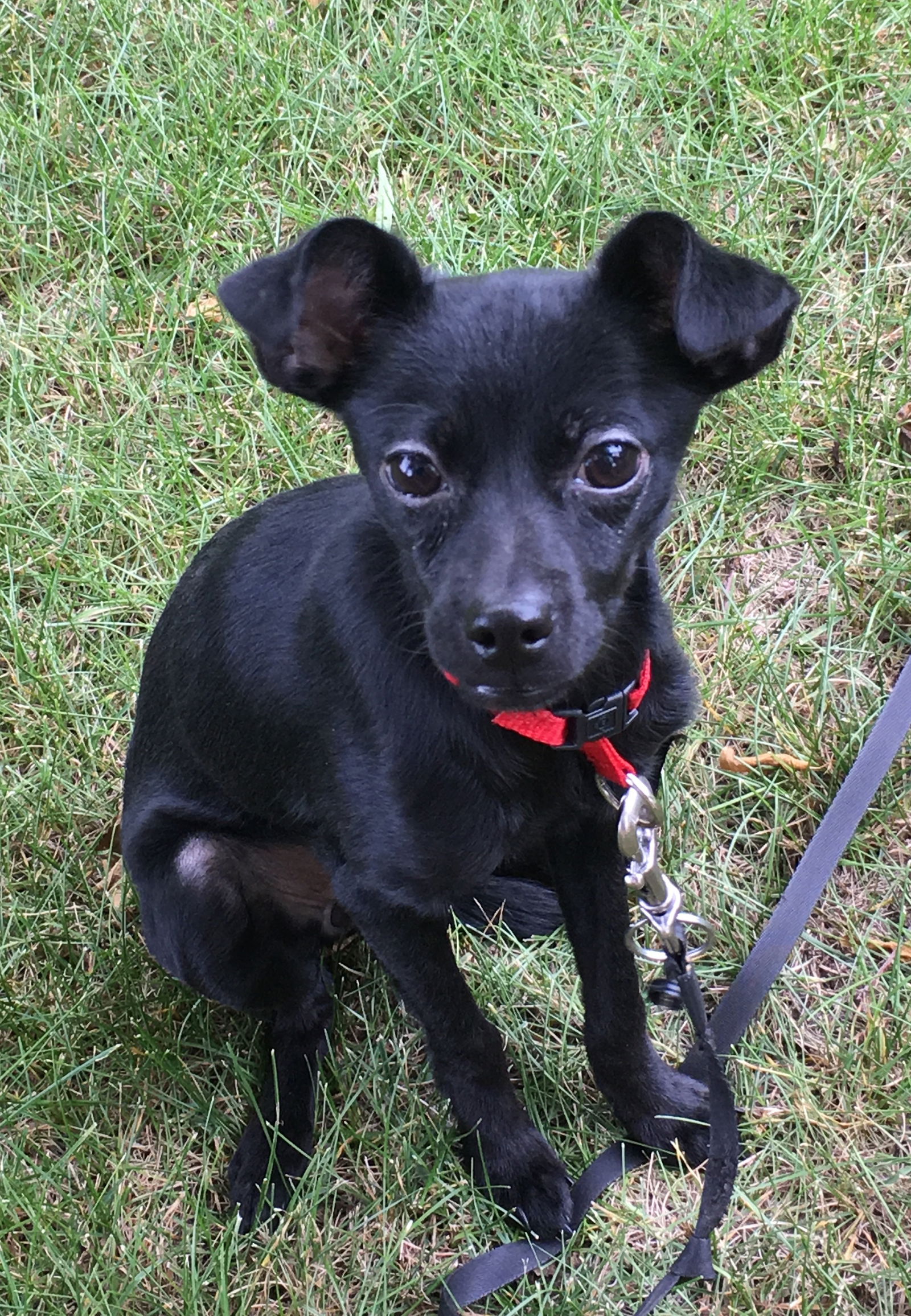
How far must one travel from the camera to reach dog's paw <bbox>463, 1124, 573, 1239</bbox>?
8.39ft

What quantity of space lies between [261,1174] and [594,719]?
128 centimetres

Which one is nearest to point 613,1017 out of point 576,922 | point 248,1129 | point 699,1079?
point 576,922

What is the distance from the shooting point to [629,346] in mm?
1931

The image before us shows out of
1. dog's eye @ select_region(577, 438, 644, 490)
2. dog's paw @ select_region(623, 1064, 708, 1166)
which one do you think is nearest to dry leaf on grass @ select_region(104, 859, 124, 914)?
dog's paw @ select_region(623, 1064, 708, 1166)

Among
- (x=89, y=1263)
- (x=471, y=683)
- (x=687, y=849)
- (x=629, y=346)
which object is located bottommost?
(x=89, y=1263)

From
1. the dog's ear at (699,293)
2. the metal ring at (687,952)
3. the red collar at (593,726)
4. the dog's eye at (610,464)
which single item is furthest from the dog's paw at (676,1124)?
the dog's ear at (699,293)

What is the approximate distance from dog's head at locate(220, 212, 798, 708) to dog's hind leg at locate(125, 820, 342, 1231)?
956 millimetres

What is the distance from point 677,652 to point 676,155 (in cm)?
209

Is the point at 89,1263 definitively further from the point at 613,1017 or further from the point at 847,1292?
the point at 847,1292

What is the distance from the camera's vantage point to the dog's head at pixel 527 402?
1.81m

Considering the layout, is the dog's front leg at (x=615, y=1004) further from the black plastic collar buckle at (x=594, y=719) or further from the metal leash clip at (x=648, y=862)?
the black plastic collar buckle at (x=594, y=719)

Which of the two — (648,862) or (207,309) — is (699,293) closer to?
(648,862)

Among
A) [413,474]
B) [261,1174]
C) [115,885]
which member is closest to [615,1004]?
[261,1174]

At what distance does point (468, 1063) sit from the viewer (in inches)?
97.7
